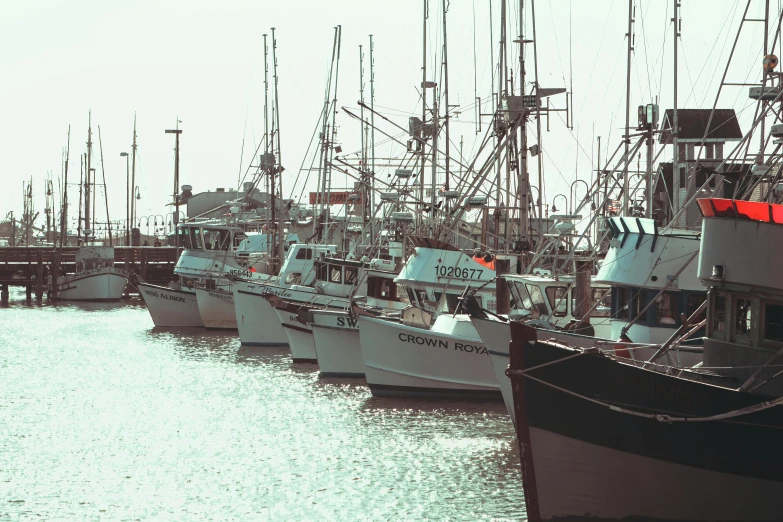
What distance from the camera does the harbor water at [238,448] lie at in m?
16.5

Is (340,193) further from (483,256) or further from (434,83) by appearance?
(483,256)

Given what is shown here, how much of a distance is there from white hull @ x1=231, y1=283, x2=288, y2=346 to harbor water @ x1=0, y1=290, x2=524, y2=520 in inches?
221

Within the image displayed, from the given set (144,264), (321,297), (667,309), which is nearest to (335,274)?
(321,297)

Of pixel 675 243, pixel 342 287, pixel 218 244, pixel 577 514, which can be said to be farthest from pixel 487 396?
pixel 218 244

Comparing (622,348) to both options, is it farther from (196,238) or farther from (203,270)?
(196,238)

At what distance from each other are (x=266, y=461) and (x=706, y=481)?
8174 millimetres

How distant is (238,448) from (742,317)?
9792 millimetres

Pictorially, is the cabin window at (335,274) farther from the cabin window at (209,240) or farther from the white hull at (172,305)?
the cabin window at (209,240)

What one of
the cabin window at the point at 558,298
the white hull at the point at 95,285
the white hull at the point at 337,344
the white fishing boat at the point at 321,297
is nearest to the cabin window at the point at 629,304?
the cabin window at the point at 558,298

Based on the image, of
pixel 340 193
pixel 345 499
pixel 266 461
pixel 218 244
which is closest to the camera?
pixel 345 499

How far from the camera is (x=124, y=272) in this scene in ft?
247

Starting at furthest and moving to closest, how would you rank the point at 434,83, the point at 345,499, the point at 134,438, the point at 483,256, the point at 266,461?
the point at 434,83, the point at 483,256, the point at 134,438, the point at 266,461, the point at 345,499

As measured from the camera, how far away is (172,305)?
5084 cm

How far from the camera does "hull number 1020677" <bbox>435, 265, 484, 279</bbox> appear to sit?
28219 mm
